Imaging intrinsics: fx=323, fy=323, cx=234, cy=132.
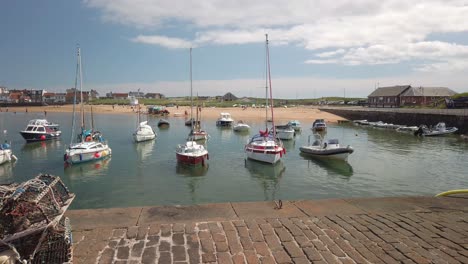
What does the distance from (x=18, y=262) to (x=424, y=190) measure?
2511cm

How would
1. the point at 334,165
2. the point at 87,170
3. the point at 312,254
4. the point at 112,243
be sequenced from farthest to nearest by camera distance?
the point at 334,165, the point at 87,170, the point at 112,243, the point at 312,254

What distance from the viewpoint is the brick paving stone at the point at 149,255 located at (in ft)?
18.3

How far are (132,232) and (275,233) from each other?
9.70 ft

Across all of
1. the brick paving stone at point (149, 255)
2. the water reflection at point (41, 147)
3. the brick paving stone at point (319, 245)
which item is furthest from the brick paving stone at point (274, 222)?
the water reflection at point (41, 147)

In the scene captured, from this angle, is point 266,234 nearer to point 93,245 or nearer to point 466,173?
point 93,245

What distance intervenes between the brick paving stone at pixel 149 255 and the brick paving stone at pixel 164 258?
105 mm

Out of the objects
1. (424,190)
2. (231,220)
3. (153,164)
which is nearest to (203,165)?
(153,164)

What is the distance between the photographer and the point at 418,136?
58.7 metres

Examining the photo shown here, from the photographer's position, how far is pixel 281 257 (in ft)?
19.0

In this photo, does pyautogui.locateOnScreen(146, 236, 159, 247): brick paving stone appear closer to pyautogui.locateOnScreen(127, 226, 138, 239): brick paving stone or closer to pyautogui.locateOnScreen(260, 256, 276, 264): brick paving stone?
pyautogui.locateOnScreen(127, 226, 138, 239): brick paving stone

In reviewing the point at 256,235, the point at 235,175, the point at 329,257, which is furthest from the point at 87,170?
the point at 329,257

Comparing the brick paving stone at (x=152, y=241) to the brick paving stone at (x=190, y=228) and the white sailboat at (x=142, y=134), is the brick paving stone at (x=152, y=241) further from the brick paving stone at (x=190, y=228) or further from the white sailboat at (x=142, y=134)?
the white sailboat at (x=142, y=134)

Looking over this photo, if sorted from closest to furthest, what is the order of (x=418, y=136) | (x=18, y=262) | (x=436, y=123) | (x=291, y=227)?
(x=18, y=262) → (x=291, y=227) → (x=418, y=136) → (x=436, y=123)

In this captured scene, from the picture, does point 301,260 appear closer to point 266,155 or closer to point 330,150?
point 266,155
